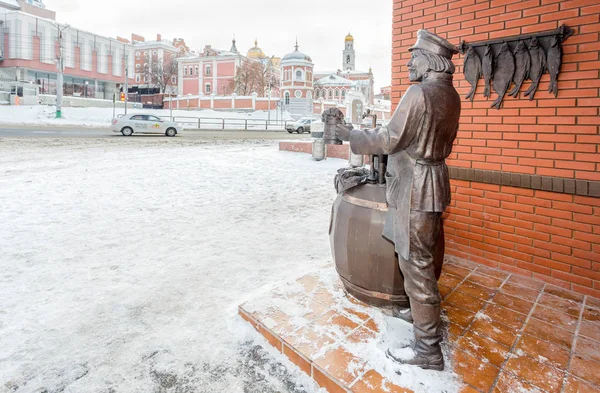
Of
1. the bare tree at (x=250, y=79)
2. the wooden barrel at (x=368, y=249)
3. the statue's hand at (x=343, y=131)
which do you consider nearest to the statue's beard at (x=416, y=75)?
the statue's hand at (x=343, y=131)

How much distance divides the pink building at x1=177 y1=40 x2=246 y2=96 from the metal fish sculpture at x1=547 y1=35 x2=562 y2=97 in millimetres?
67899

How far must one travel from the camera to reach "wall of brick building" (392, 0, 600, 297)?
10.4 feet

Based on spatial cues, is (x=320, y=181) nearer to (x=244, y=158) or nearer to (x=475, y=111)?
(x=244, y=158)

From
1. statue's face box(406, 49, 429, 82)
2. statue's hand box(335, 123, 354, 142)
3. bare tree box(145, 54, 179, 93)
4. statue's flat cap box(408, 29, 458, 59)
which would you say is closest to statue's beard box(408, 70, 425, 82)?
statue's face box(406, 49, 429, 82)

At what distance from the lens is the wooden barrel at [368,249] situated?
2688 millimetres

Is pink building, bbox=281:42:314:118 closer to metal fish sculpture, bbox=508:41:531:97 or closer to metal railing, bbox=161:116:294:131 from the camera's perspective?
metal railing, bbox=161:116:294:131

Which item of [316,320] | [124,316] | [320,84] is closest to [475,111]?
[316,320]

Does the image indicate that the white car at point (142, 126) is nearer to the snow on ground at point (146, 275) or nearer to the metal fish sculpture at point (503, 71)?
the snow on ground at point (146, 275)

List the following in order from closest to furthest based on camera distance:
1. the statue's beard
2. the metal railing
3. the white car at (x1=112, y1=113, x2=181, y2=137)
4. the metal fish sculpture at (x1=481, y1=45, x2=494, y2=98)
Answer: the statue's beard → the metal fish sculpture at (x1=481, y1=45, x2=494, y2=98) → the white car at (x1=112, y1=113, x2=181, y2=137) → the metal railing

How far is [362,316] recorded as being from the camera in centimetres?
286

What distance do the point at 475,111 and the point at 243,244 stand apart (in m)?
3.07

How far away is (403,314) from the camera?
2.85 metres

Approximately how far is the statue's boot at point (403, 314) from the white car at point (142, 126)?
23.3 metres

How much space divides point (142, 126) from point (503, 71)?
23.4 m
